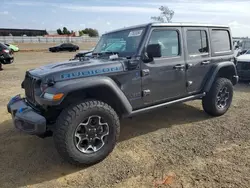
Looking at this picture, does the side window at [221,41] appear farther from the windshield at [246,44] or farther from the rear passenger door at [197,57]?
the windshield at [246,44]

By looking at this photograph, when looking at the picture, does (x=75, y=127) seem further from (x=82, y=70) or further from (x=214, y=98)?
(x=214, y=98)

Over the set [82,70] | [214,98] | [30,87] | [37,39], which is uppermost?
[37,39]

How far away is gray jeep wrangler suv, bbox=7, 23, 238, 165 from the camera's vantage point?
3262 millimetres

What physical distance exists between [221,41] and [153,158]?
3.13m

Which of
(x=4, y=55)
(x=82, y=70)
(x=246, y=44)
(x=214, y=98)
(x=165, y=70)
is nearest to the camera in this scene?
(x=82, y=70)

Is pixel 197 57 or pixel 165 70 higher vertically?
pixel 197 57

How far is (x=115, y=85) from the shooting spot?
3.58m

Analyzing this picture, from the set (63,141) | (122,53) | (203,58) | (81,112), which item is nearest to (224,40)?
(203,58)

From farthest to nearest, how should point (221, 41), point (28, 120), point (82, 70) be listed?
point (221, 41) < point (82, 70) < point (28, 120)

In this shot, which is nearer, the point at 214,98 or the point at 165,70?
the point at 165,70

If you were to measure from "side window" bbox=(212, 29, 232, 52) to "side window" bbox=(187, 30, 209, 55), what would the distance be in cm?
28

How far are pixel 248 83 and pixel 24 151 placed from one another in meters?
8.47

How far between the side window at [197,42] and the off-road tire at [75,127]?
2118 millimetres

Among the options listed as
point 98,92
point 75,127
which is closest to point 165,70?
point 98,92
